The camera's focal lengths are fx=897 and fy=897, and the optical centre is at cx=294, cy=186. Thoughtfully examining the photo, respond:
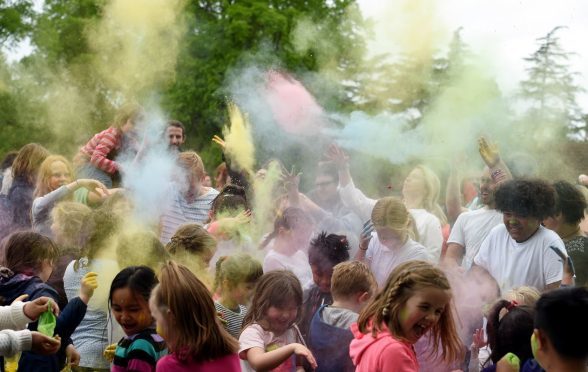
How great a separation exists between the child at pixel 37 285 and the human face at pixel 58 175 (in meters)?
2.04

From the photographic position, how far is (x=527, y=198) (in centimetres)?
616

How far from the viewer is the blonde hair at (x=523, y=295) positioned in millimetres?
5242

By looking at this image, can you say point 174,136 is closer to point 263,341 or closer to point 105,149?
point 105,149

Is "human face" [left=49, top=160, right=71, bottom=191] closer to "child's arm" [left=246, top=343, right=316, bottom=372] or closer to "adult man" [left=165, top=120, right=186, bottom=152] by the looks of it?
"adult man" [left=165, top=120, right=186, bottom=152]

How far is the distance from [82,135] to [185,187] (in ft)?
14.3

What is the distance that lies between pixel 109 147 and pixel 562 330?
5.63 m

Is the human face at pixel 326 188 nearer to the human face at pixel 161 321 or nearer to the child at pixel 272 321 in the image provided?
the child at pixel 272 321

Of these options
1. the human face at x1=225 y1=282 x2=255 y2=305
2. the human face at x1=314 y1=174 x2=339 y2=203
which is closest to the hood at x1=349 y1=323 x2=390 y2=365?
the human face at x1=225 y1=282 x2=255 y2=305

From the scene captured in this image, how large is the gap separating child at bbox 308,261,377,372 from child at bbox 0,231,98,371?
1.33 metres

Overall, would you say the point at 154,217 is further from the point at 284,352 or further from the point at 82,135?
the point at 82,135

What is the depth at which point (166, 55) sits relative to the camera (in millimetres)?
10336

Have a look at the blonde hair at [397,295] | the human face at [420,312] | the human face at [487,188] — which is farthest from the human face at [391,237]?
the human face at [420,312]

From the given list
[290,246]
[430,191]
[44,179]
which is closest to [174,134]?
[44,179]

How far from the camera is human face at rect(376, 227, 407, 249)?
21.1ft
